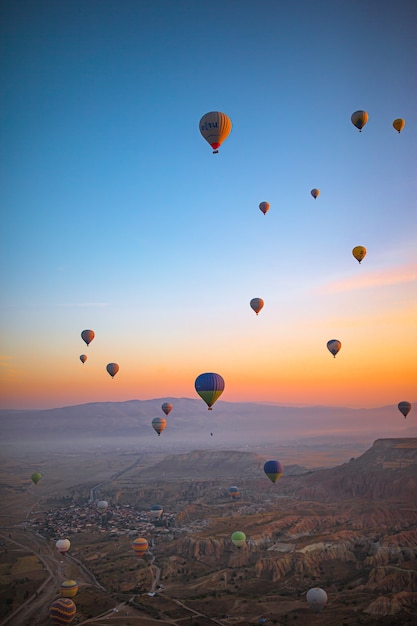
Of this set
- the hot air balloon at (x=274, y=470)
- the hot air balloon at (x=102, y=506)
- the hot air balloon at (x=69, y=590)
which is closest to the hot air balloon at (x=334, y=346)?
the hot air balloon at (x=274, y=470)

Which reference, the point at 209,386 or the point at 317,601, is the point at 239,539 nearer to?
the point at 317,601

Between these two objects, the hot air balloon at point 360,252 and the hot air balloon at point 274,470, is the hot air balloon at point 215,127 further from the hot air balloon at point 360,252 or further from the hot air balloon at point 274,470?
the hot air balloon at point 274,470

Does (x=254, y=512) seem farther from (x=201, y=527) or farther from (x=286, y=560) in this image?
(x=286, y=560)

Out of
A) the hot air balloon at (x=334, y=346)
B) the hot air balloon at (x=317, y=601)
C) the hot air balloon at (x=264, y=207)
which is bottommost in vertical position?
the hot air balloon at (x=317, y=601)

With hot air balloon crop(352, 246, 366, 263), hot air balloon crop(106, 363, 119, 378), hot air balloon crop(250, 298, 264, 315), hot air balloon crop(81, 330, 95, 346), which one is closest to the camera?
hot air balloon crop(352, 246, 366, 263)

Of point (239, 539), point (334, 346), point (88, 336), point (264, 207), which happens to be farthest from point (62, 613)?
point (264, 207)

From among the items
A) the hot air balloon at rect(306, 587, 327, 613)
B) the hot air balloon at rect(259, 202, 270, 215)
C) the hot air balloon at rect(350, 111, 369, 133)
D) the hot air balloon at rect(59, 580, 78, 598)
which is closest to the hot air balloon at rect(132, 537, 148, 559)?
the hot air balloon at rect(59, 580, 78, 598)

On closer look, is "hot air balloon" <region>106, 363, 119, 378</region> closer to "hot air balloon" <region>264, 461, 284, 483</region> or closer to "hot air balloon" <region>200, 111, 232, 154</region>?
"hot air balloon" <region>264, 461, 284, 483</region>
